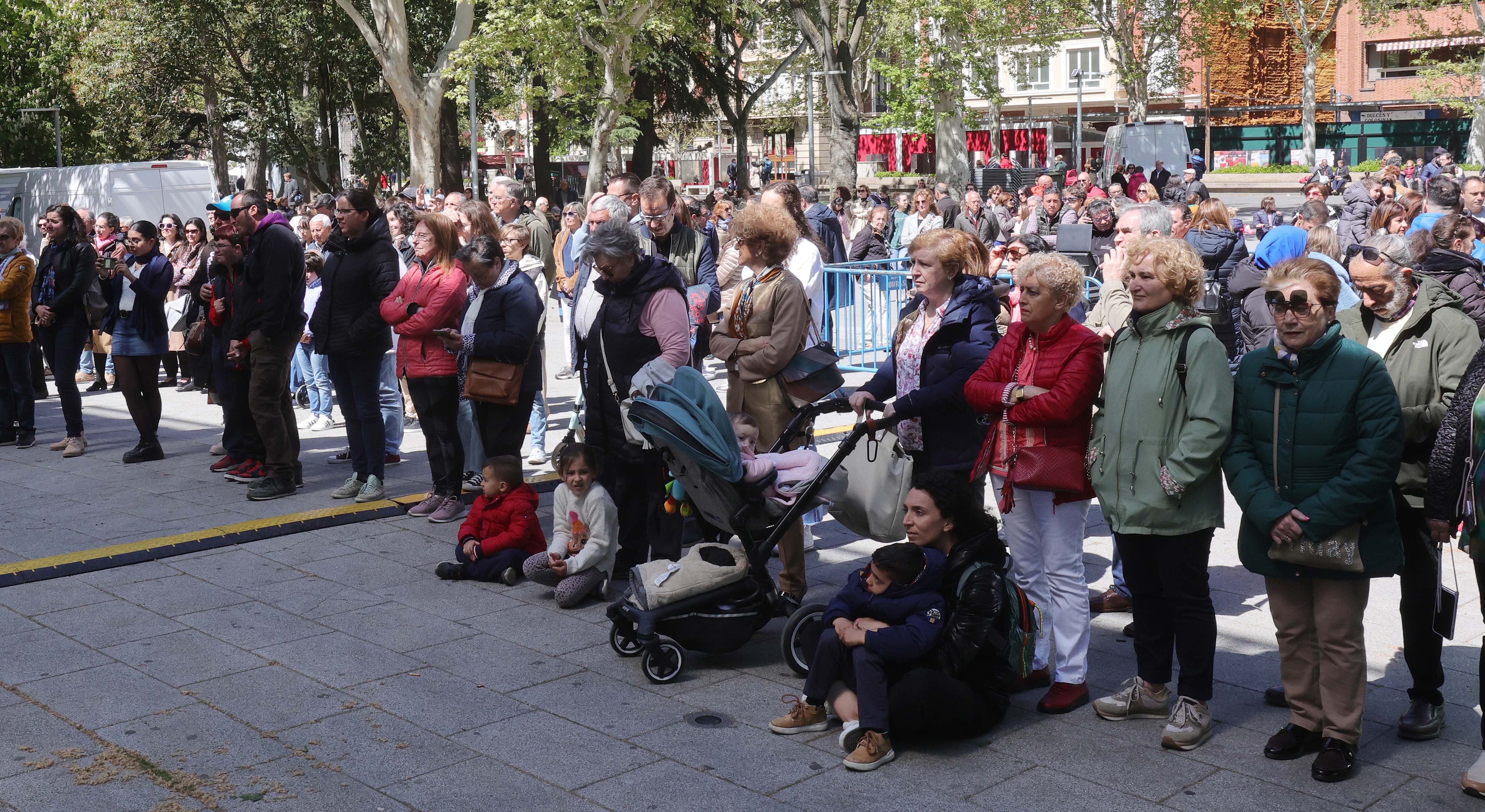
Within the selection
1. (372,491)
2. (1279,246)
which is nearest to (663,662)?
(372,491)

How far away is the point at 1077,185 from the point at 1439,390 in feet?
52.0

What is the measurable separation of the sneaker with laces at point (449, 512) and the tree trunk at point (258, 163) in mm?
30628

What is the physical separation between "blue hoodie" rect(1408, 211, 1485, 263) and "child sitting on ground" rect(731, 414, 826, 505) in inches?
195

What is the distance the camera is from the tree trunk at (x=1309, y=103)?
47906mm

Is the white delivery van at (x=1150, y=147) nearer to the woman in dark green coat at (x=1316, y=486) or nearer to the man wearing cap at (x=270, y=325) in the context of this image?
the man wearing cap at (x=270, y=325)

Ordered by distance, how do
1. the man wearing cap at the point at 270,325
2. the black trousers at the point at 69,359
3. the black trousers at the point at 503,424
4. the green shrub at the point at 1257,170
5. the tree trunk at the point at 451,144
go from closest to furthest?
the black trousers at the point at 503,424 < the man wearing cap at the point at 270,325 < the black trousers at the point at 69,359 < the tree trunk at the point at 451,144 < the green shrub at the point at 1257,170

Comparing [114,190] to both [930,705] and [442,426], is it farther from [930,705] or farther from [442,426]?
[930,705]

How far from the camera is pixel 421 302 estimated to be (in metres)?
8.07

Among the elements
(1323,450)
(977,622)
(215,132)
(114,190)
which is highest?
(215,132)

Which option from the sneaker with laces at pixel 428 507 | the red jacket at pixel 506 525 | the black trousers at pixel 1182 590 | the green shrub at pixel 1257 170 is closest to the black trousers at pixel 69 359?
the sneaker with laces at pixel 428 507

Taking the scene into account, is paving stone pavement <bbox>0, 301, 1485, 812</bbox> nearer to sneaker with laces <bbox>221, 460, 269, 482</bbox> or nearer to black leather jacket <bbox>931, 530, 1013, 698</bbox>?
black leather jacket <bbox>931, 530, 1013, 698</bbox>

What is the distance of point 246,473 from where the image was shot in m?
9.69

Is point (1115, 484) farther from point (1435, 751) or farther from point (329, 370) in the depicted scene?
point (329, 370)

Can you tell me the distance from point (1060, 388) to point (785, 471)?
1.26m
